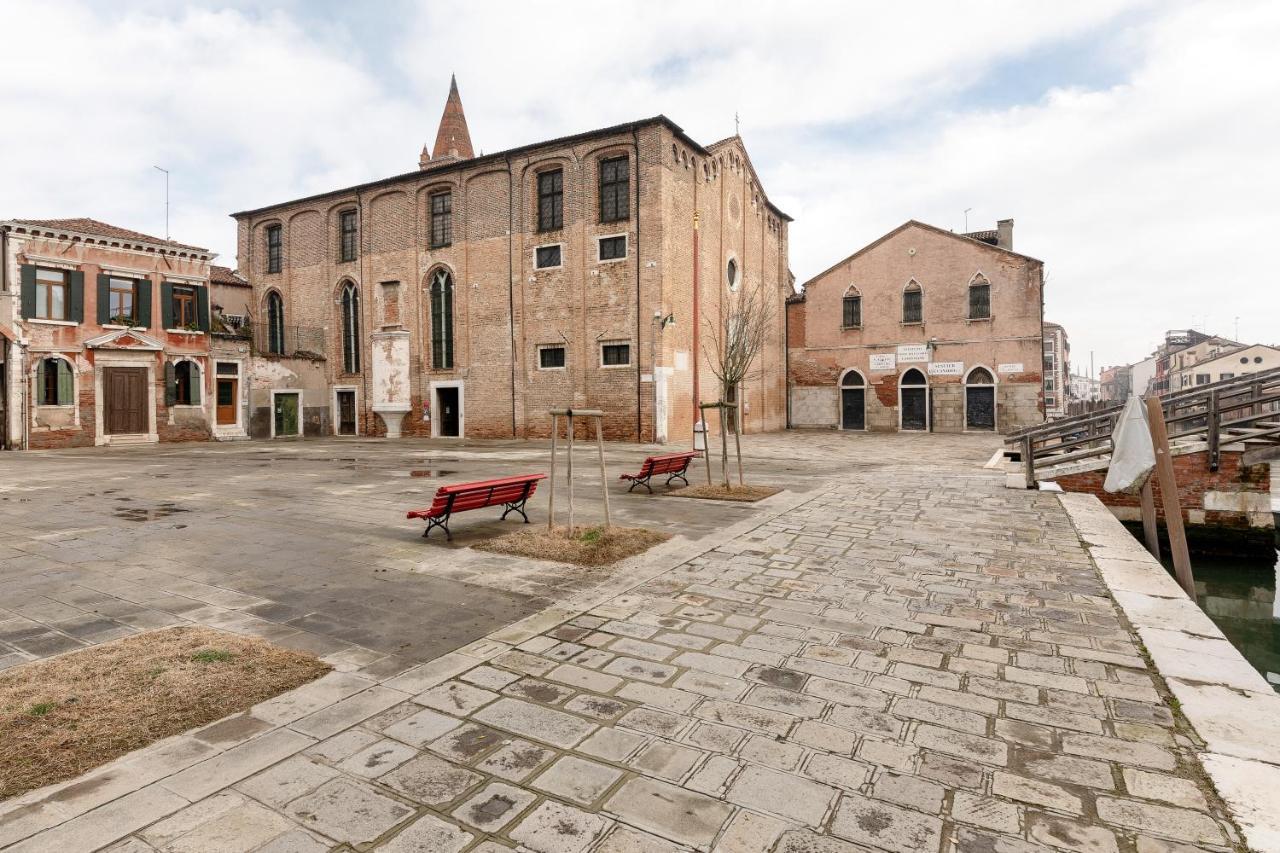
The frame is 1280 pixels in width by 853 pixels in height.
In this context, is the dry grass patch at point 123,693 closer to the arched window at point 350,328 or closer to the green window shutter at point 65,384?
the green window shutter at point 65,384

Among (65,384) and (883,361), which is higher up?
(883,361)

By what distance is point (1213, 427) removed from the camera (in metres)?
10.6

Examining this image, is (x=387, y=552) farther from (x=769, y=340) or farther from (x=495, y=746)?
(x=769, y=340)

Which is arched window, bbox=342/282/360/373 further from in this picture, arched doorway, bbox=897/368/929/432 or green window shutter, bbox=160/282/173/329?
arched doorway, bbox=897/368/929/432

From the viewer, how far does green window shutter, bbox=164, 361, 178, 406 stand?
81.5ft

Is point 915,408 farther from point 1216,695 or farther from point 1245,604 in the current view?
point 1216,695

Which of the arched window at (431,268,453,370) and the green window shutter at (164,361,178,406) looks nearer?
the green window shutter at (164,361,178,406)

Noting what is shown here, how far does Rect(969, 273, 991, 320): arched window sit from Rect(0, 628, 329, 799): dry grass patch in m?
30.5

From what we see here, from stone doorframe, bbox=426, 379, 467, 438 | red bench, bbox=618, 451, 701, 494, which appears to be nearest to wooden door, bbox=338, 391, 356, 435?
stone doorframe, bbox=426, 379, 467, 438

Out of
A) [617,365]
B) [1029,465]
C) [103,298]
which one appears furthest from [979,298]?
[103,298]

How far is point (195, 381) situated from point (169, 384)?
1086 mm

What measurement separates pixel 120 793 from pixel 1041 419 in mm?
30763

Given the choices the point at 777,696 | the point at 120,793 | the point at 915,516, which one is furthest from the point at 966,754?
the point at 915,516

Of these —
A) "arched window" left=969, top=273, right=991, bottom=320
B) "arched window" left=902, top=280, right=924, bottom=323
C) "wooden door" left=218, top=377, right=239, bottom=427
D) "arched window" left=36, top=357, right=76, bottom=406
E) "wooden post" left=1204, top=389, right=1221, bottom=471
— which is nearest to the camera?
"wooden post" left=1204, top=389, right=1221, bottom=471
